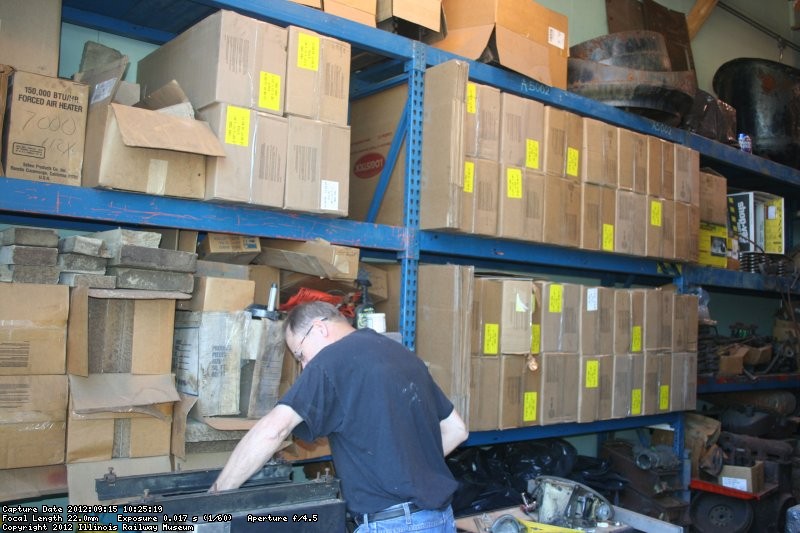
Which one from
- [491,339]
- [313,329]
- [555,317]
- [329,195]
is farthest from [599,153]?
[313,329]

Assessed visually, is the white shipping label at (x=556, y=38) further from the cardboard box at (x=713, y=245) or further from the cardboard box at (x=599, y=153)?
the cardboard box at (x=713, y=245)

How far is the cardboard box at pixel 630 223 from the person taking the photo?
3.73m

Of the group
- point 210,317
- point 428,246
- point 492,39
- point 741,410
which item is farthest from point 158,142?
point 741,410

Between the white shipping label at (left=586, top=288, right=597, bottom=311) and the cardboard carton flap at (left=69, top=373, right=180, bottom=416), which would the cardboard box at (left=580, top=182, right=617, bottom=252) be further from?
the cardboard carton flap at (left=69, top=373, right=180, bottom=416)

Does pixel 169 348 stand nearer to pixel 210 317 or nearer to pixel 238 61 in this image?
pixel 210 317

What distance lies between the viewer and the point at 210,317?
8.01ft

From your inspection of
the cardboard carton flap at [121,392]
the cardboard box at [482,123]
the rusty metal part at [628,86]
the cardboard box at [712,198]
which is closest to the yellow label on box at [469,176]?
the cardboard box at [482,123]

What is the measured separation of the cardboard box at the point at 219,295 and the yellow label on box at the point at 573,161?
1746mm

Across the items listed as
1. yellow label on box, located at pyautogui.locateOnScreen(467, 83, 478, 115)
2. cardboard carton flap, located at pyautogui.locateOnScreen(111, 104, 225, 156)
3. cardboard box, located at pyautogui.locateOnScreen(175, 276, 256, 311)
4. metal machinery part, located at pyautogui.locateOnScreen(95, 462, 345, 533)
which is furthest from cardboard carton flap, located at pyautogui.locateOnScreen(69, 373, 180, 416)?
yellow label on box, located at pyautogui.locateOnScreen(467, 83, 478, 115)

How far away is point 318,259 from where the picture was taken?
8.65 ft

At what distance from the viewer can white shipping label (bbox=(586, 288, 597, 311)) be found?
140 inches

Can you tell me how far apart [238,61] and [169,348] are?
1038mm

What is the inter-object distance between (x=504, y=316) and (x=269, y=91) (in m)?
1.43

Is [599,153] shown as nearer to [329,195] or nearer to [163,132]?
[329,195]
